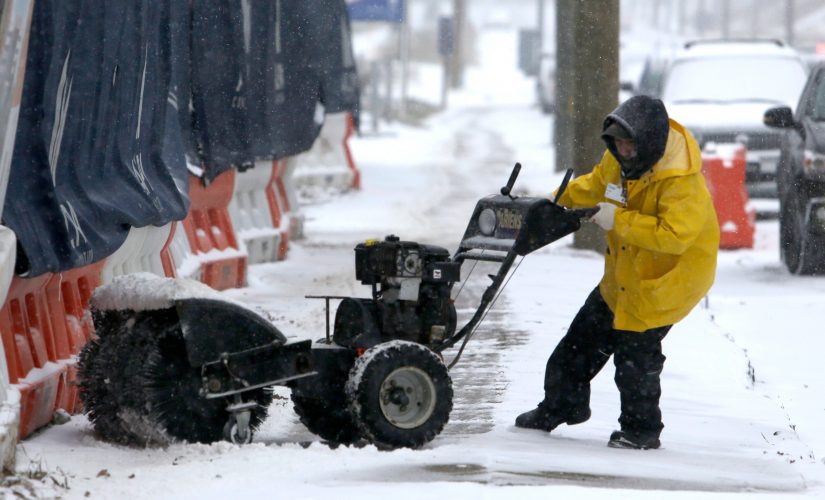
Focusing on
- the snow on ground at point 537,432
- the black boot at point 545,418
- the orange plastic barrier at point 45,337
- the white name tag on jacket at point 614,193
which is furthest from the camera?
the black boot at point 545,418

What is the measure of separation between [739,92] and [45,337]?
1344 centimetres

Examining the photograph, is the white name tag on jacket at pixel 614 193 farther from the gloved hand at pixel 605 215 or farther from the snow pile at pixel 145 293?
the snow pile at pixel 145 293

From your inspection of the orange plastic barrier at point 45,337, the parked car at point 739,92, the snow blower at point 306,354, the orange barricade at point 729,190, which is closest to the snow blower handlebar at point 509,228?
the snow blower at point 306,354

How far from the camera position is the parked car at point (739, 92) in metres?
17.9

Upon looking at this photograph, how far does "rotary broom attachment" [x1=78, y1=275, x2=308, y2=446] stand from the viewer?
20.2 feet

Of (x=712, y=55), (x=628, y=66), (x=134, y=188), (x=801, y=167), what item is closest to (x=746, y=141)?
(x=712, y=55)

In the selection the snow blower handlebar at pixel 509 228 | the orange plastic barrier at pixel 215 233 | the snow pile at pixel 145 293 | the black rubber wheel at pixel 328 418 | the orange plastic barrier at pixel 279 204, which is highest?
the snow blower handlebar at pixel 509 228

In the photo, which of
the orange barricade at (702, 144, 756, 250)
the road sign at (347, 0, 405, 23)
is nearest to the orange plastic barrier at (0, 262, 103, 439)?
the orange barricade at (702, 144, 756, 250)

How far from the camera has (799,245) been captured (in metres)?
13.6

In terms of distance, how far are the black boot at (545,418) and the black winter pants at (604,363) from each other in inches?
0.5

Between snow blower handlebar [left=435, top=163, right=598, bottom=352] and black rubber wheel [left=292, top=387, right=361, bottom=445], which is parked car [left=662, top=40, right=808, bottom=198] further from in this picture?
black rubber wheel [left=292, top=387, right=361, bottom=445]

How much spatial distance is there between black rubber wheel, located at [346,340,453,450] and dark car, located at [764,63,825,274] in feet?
23.9

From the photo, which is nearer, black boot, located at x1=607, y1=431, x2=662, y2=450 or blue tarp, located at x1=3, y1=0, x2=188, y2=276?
blue tarp, located at x1=3, y1=0, x2=188, y2=276

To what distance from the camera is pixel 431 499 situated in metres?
5.27
